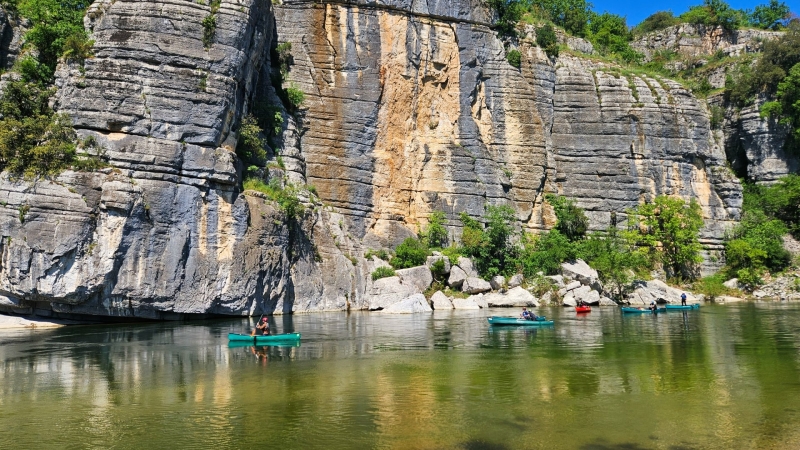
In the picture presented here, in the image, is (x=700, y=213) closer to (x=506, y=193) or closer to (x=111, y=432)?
(x=506, y=193)

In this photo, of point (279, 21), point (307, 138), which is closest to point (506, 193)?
point (307, 138)

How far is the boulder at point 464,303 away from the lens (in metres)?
36.8

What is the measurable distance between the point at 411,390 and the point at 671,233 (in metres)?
36.1

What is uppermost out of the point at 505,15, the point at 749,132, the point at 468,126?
the point at 505,15


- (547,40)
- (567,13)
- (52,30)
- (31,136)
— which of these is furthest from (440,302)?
(567,13)

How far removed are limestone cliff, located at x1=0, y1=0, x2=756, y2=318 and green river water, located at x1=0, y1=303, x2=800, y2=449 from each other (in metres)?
4.56

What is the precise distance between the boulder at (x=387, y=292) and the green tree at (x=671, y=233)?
18132mm

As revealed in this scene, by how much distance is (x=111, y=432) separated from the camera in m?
11.0

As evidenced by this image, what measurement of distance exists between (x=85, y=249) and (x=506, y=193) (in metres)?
28.3

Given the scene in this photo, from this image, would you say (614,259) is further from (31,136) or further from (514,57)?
(31,136)

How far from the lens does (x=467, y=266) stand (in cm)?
4003

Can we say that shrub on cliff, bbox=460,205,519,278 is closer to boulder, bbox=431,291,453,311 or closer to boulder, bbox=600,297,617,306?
boulder, bbox=431,291,453,311

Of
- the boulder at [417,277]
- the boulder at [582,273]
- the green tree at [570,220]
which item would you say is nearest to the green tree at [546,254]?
the boulder at [582,273]

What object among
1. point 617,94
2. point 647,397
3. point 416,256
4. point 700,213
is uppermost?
point 617,94
